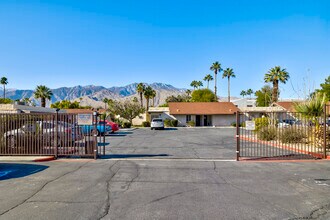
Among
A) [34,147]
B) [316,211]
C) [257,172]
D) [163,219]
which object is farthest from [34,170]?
[316,211]

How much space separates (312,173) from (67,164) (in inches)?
357

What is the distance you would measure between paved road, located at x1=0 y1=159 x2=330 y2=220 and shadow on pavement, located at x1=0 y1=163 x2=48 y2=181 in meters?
0.26

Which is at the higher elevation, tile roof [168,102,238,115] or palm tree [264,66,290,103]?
palm tree [264,66,290,103]

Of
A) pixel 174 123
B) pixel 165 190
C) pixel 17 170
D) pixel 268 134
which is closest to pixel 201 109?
pixel 174 123

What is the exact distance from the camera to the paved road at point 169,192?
18.0 feet

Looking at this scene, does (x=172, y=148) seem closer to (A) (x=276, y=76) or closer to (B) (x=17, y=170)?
(B) (x=17, y=170)

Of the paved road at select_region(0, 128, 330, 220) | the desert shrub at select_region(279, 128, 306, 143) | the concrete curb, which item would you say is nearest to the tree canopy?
the desert shrub at select_region(279, 128, 306, 143)

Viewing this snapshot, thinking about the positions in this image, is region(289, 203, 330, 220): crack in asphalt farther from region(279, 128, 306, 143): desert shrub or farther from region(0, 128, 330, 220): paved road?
region(279, 128, 306, 143): desert shrub

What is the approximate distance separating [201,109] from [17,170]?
44.0 metres

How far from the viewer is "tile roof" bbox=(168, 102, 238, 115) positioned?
50.2 meters

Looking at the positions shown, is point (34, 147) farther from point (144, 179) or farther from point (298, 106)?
point (298, 106)

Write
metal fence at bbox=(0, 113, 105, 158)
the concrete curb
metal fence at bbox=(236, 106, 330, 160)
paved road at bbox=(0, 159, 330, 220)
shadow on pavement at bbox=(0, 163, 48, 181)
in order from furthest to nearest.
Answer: metal fence at bbox=(236, 106, 330, 160), metal fence at bbox=(0, 113, 105, 158), the concrete curb, shadow on pavement at bbox=(0, 163, 48, 181), paved road at bbox=(0, 159, 330, 220)

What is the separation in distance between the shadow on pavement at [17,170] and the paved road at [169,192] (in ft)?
0.85

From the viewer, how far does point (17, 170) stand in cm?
965
